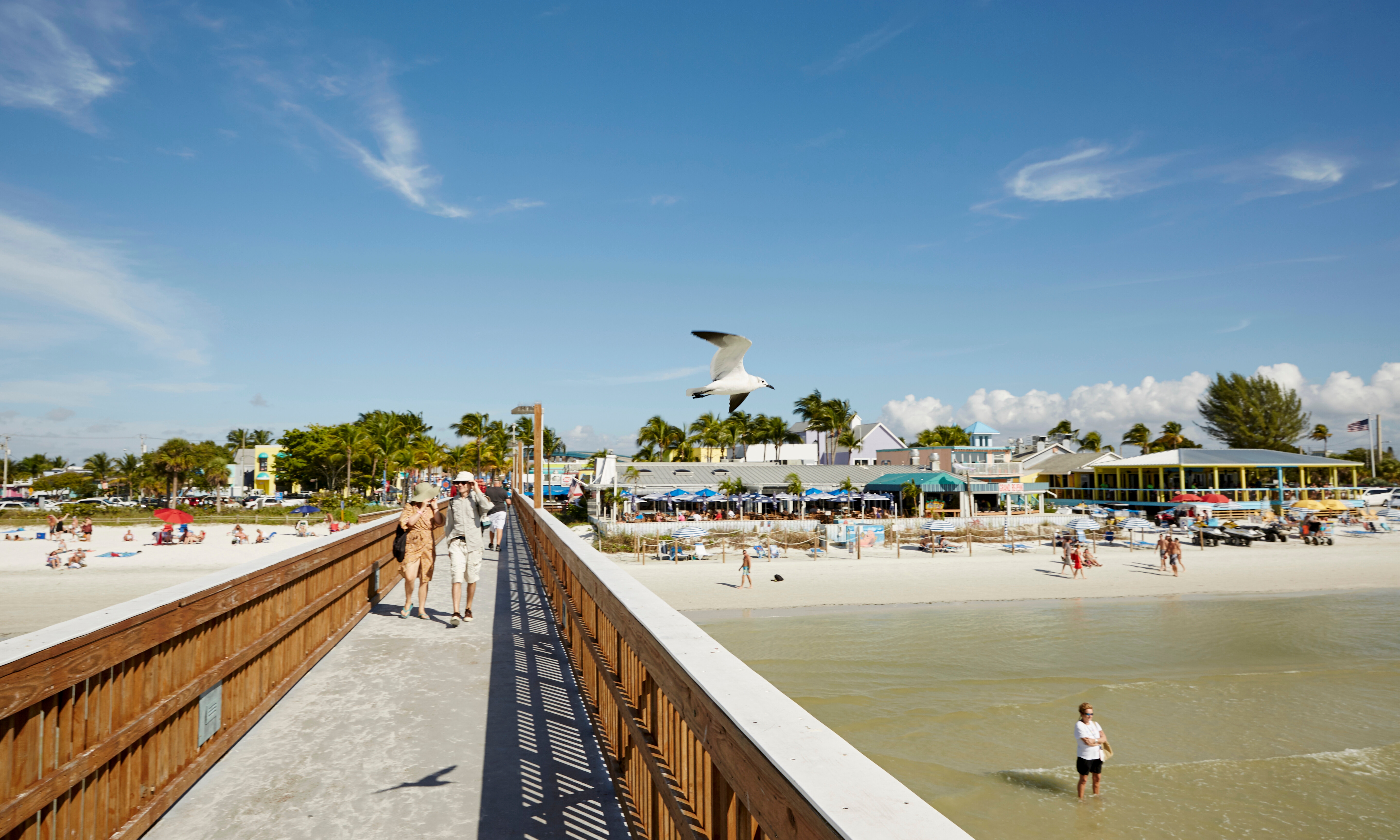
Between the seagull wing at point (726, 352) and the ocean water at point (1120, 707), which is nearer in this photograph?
the seagull wing at point (726, 352)

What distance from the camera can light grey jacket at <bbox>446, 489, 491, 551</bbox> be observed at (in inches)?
314

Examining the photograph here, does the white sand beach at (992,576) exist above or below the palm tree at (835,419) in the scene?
below

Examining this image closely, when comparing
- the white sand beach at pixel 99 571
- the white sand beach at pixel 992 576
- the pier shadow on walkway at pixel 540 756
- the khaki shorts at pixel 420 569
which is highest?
the khaki shorts at pixel 420 569

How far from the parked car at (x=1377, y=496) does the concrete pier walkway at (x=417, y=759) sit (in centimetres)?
7781

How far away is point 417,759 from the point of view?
13.1 ft

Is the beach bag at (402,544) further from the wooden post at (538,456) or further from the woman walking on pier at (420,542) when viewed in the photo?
the wooden post at (538,456)

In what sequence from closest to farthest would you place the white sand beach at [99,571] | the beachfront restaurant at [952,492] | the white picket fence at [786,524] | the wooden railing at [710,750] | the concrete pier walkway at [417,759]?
the wooden railing at [710,750]
the concrete pier walkway at [417,759]
the white sand beach at [99,571]
the white picket fence at [786,524]
the beachfront restaurant at [952,492]

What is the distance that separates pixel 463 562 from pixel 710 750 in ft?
19.9

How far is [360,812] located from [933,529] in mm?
43023

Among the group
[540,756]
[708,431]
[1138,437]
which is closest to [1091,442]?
[1138,437]

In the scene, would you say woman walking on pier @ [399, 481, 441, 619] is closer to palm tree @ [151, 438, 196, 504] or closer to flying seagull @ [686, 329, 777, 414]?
flying seagull @ [686, 329, 777, 414]

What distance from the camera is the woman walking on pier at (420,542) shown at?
7707 millimetres

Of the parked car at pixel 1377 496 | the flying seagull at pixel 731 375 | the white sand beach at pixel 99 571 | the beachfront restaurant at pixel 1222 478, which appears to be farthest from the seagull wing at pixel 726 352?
the parked car at pixel 1377 496

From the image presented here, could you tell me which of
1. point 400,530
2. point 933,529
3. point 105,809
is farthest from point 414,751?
point 933,529
